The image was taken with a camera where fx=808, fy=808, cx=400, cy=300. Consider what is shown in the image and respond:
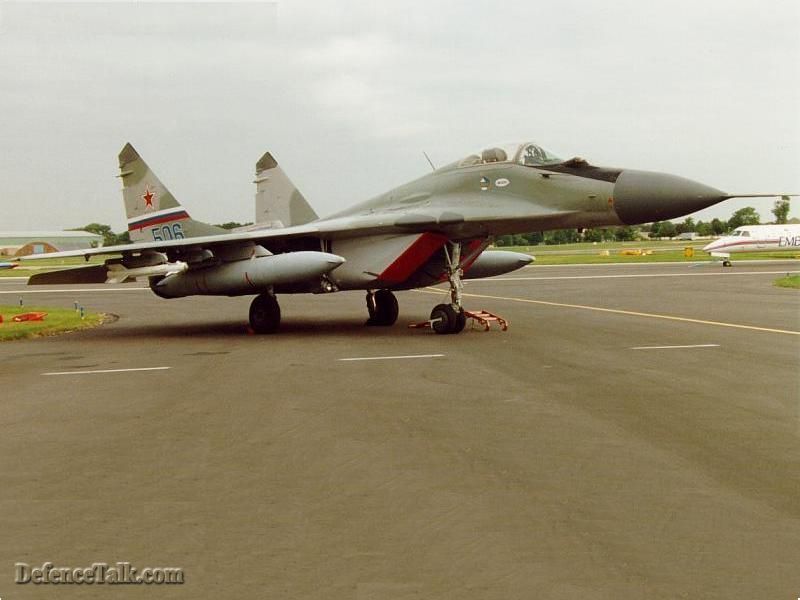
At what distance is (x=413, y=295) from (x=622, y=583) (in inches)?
938

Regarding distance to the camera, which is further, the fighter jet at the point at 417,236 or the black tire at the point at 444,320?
the black tire at the point at 444,320

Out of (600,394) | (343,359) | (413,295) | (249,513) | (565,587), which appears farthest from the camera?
(413,295)

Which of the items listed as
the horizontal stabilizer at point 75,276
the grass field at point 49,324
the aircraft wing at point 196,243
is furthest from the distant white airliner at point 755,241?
the horizontal stabilizer at point 75,276

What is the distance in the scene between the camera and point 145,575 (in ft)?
12.2

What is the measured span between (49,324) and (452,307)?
9.41 m

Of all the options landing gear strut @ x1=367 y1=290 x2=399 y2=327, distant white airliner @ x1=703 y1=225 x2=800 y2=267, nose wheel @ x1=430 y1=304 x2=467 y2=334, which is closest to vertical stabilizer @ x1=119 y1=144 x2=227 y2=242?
landing gear strut @ x1=367 y1=290 x2=399 y2=327

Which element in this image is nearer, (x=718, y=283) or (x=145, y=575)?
(x=145, y=575)

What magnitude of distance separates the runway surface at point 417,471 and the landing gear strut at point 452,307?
2.34 meters

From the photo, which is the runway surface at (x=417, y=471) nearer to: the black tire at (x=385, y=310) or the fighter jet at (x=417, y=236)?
the fighter jet at (x=417, y=236)

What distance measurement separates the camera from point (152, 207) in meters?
18.4

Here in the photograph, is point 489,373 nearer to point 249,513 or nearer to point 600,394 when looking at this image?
point 600,394

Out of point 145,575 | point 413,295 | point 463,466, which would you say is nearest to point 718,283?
point 413,295

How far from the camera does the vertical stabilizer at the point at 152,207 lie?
18.3m

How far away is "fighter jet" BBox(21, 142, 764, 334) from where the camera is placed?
43.2 feet
